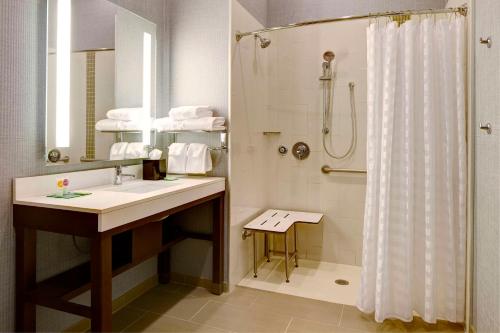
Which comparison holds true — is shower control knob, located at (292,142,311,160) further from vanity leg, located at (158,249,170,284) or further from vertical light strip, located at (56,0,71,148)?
vertical light strip, located at (56,0,71,148)

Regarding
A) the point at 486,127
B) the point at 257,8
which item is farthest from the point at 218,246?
the point at 257,8

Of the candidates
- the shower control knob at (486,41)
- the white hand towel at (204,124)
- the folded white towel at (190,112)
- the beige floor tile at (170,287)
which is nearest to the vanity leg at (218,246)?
the beige floor tile at (170,287)

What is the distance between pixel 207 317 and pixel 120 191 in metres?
1.03

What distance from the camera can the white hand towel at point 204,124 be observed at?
8.18 ft

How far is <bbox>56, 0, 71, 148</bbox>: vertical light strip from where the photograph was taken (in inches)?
75.4

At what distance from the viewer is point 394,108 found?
214 cm

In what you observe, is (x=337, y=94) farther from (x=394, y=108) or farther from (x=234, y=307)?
(x=234, y=307)

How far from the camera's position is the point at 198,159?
2557 mm

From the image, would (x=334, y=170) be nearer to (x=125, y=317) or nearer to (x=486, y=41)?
(x=486, y=41)

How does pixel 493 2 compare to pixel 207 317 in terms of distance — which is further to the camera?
pixel 207 317

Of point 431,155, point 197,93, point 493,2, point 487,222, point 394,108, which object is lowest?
point 487,222

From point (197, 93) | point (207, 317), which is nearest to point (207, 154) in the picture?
point (197, 93)

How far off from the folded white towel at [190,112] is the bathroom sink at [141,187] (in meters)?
0.50

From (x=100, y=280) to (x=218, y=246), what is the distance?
1.16 m
